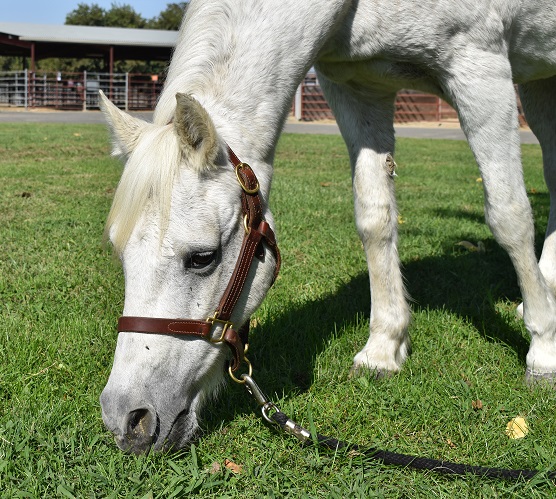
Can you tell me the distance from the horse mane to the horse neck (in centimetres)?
21

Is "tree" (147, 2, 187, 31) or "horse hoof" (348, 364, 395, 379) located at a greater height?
"tree" (147, 2, 187, 31)

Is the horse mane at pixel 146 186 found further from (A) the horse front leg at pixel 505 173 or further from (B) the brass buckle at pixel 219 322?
(A) the horse front leg at pixel 505 173

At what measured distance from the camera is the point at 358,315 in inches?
146

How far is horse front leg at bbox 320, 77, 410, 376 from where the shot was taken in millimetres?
3316

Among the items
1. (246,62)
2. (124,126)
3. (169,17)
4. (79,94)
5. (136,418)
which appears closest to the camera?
(136,418)

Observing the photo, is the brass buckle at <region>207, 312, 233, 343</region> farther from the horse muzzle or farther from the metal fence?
the metal fence

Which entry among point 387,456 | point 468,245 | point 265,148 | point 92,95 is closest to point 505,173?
point 265,148

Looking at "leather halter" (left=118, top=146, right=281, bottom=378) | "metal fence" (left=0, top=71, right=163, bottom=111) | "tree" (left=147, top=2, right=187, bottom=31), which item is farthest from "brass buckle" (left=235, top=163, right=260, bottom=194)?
"tree" (left=147, top=2, right=187, bottom=31)

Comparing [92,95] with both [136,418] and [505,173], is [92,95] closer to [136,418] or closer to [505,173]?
[505,173]

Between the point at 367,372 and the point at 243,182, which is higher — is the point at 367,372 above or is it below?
below

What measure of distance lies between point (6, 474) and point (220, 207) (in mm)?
1097

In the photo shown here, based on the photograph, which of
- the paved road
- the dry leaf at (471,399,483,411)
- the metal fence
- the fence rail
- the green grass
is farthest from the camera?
A: the metal fence

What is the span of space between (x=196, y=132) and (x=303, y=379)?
1301mm

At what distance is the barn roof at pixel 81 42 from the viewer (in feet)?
114
